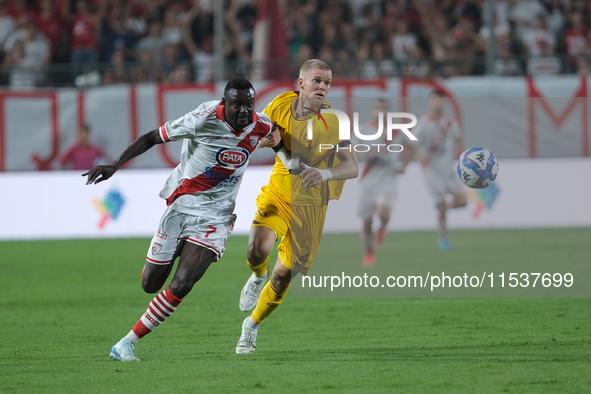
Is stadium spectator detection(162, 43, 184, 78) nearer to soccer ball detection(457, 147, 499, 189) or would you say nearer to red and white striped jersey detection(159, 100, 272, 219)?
soccer ball detection(457, 147, 499, 189)

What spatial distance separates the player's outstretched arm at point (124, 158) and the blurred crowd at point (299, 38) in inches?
397

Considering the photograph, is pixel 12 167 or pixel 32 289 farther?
pixel 12 167

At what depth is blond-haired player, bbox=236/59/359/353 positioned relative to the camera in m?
6.08

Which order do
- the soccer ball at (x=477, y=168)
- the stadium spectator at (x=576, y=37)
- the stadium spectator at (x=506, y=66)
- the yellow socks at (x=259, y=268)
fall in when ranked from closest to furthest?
the yellow socks at (x=259, y=268) → the soccer ball at (x=477, y=168) → the stadium spectator at (x=506, y=66) → the stadium spectator at (x=576, y=37)

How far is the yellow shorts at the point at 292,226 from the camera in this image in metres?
6.18

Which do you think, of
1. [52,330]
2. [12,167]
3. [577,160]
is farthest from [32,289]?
[577,160]

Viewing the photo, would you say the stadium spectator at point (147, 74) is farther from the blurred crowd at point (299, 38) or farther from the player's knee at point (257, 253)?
the player's knee at point (257, 253)

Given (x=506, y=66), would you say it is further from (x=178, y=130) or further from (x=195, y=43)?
(x=178, y=130)

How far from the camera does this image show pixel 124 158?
561cm

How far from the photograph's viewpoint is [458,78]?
1547 cm

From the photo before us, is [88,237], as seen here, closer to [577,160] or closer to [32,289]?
[32,289]

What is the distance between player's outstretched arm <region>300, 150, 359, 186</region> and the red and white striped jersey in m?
0.51

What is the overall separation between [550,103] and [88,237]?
9144mm

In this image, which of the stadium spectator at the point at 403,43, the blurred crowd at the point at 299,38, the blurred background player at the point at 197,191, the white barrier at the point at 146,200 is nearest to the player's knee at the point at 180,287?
the blurred background player at the point at 197,191
